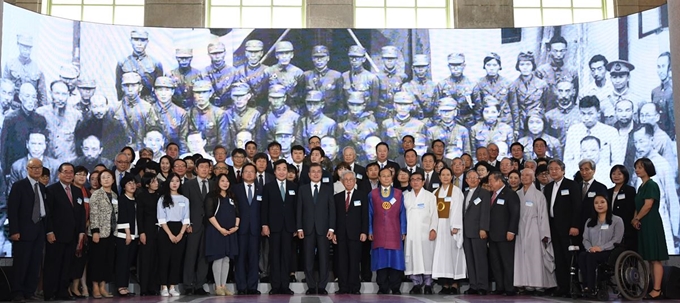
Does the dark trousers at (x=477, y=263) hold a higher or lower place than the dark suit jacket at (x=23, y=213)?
lower

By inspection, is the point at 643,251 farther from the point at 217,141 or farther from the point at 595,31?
the point at 217,141

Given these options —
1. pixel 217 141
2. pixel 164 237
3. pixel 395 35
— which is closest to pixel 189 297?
pixel 164 237

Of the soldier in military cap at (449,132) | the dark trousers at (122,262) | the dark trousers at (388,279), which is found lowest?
the dark trousers at (388,279)

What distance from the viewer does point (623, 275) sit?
8844 millimetres

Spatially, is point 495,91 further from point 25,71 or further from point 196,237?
point 25,71

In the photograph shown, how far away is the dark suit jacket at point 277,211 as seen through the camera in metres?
10.0

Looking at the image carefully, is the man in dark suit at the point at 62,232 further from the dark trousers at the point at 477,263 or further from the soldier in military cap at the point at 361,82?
the soldier in military cap at the point at 361,82

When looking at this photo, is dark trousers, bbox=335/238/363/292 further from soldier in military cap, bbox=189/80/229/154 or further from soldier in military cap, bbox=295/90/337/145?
soldier in military cap, bbox=189/80/229/154

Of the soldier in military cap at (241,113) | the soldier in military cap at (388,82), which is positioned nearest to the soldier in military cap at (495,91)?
the soldier in military cap at (388,82)

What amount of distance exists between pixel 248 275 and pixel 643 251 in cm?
450

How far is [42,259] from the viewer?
937cm

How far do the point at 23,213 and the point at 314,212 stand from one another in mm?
3240

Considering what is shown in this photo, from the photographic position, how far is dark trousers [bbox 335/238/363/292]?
10008 mm

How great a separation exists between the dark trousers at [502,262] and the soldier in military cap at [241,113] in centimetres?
496
